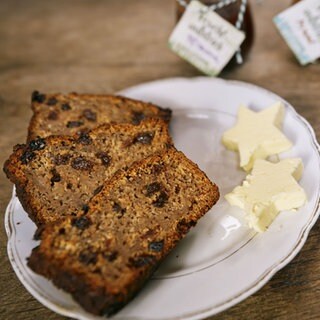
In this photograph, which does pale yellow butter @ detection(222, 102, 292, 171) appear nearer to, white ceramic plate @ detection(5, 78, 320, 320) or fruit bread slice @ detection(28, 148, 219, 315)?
white ceramic plate @ detection(5, 78, 320, 320)

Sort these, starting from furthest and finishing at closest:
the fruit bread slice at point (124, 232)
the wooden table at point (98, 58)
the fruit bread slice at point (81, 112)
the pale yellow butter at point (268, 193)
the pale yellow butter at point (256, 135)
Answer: the wooden table at point (98, 58) → the fruit bread slice at point (81, 112) → the pale yellow butter at point (256, 135) → the pale yellow butter at point (268, 193) → the fruit bread slice at point (124, 232)

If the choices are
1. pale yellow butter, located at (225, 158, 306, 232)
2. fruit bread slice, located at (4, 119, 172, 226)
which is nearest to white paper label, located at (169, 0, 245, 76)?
fruit bread slice, located at (4, 119, 172, 226)

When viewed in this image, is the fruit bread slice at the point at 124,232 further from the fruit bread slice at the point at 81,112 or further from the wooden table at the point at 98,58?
the fruit bread slice at the point at 81,112

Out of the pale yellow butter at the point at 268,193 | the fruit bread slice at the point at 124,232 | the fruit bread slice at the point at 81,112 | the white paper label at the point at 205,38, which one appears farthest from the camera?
the white paper label at the point at 205,38

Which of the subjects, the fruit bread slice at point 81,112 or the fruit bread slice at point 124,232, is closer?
the fruit bread slice at point 124,232

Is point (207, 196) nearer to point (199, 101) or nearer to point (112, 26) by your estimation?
point (199, 101)

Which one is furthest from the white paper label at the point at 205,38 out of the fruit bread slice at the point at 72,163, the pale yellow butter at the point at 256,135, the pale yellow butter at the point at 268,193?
the pale yellow butter at the point at 268,193

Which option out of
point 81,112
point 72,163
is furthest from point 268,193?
point 81,112
